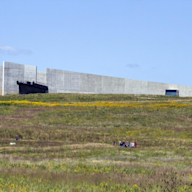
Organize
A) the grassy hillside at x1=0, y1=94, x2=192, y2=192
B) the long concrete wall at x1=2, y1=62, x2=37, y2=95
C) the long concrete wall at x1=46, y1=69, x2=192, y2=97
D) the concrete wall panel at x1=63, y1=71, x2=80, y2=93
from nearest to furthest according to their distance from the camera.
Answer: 1. the grassy hillside at x1=0, y1=94, x2=192, y2=192
2. the long concrete wall at x1=2, y1=62, x2=37, y2=95
3. the long concrete wall at x1=46, y1=69, x2=192, y2=97
4. the concrete wall panel at x1=63, y1=71, x2=80, y2=93

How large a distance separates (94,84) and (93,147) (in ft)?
271

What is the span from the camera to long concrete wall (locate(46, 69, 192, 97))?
361 feet

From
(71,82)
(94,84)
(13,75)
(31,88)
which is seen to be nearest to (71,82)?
(71,82)

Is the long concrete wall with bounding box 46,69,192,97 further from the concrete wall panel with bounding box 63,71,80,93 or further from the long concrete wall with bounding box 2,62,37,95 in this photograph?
the long concrete wall with bounding box 2,62,37,95

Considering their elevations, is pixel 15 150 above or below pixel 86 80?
below

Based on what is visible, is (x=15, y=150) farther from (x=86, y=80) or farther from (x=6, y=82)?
(x=86, y=80)

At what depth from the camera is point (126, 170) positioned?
19.3 metres

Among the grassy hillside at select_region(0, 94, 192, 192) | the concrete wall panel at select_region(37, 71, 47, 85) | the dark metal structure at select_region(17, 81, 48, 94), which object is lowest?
the grassy hillside at select_region(0, 94, 192, 192)

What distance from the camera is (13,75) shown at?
336ft

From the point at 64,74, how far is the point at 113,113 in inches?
1807

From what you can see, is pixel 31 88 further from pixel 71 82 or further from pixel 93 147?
pixel 93 147

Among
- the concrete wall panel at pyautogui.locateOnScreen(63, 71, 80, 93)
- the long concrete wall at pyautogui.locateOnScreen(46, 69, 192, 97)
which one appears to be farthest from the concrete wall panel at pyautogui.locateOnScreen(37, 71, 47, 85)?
the concrete wall panel at pyautogui.locateOnScreen(63, 71, 80, 93)

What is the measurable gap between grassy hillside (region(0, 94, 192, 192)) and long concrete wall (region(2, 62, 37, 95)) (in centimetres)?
918

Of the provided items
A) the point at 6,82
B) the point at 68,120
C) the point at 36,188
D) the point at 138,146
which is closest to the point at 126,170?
the point at 36,188
